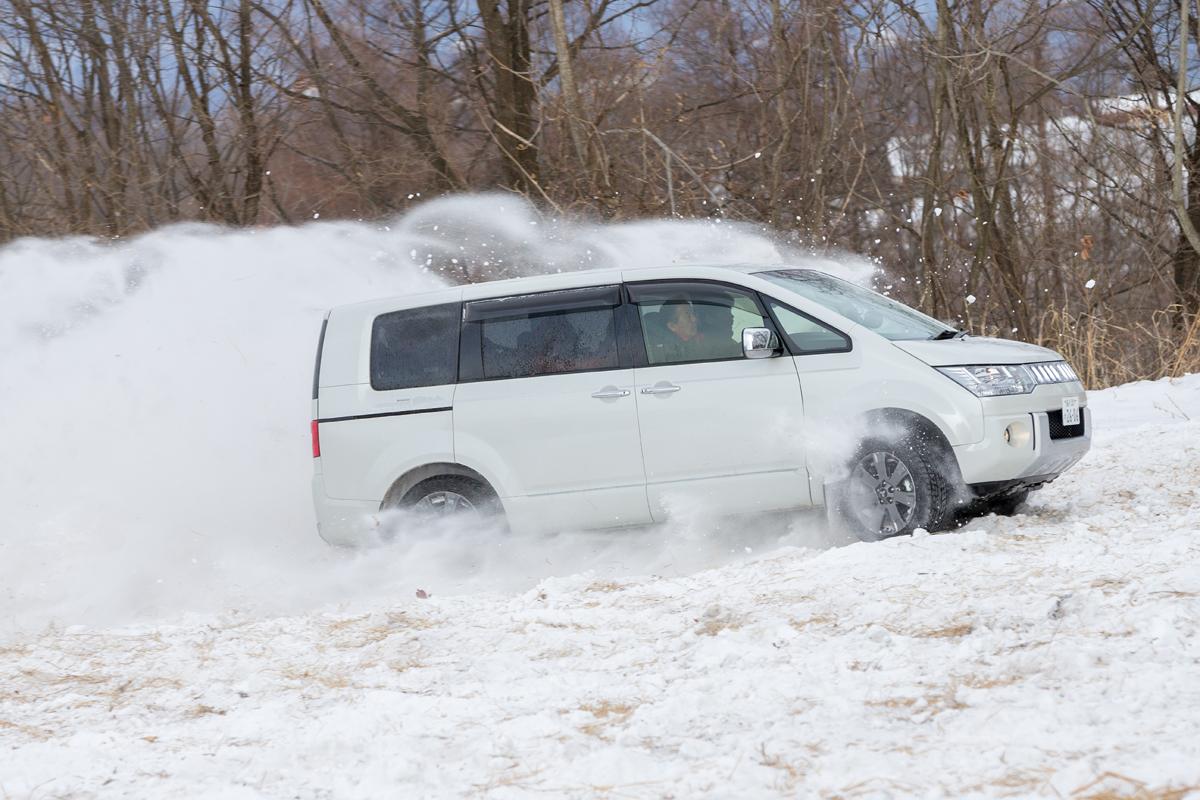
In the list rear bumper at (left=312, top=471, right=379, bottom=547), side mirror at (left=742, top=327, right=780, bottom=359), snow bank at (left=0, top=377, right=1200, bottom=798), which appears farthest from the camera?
rear bumper at (left=312, top=471, right=379, bottom=547)

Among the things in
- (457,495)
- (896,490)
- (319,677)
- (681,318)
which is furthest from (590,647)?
(681,318)

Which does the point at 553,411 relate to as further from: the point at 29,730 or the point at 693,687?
the point at 29,730

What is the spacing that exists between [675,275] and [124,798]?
14.7ft

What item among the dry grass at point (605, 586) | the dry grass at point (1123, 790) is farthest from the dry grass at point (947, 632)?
the dry grass at point (605, 586)

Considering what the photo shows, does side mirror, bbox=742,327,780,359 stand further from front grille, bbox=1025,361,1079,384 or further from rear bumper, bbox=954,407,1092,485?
front grille, bbox=1025,361,1079,384

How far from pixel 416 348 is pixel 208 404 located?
5.03m

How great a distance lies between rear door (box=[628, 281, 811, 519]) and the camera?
6.86 m

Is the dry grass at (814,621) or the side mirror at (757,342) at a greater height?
the side mirror at (757,342)

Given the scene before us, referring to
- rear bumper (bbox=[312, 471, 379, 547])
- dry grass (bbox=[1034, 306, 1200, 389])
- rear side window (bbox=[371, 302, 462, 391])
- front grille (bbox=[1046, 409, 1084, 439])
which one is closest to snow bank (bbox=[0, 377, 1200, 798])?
front grille (bbox=[1046, 409, 1084, 439])

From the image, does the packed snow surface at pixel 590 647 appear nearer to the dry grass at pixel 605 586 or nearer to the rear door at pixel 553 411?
the dry grass at pixel 605 586

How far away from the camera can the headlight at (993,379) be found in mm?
6633

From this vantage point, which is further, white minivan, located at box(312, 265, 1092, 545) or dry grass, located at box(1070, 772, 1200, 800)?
white minivan, located at box(312, 265, 1092, 545)

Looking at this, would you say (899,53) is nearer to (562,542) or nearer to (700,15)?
(700,15)

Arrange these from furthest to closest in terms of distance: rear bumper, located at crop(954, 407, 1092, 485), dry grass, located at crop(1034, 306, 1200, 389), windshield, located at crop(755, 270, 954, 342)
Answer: dry grass, located at crop(1034, 306, 1200, 389)
windshield, located at crop(755, 270, 954, 342)
rear bumper, located at crop(954, 407, 1092, 485)
